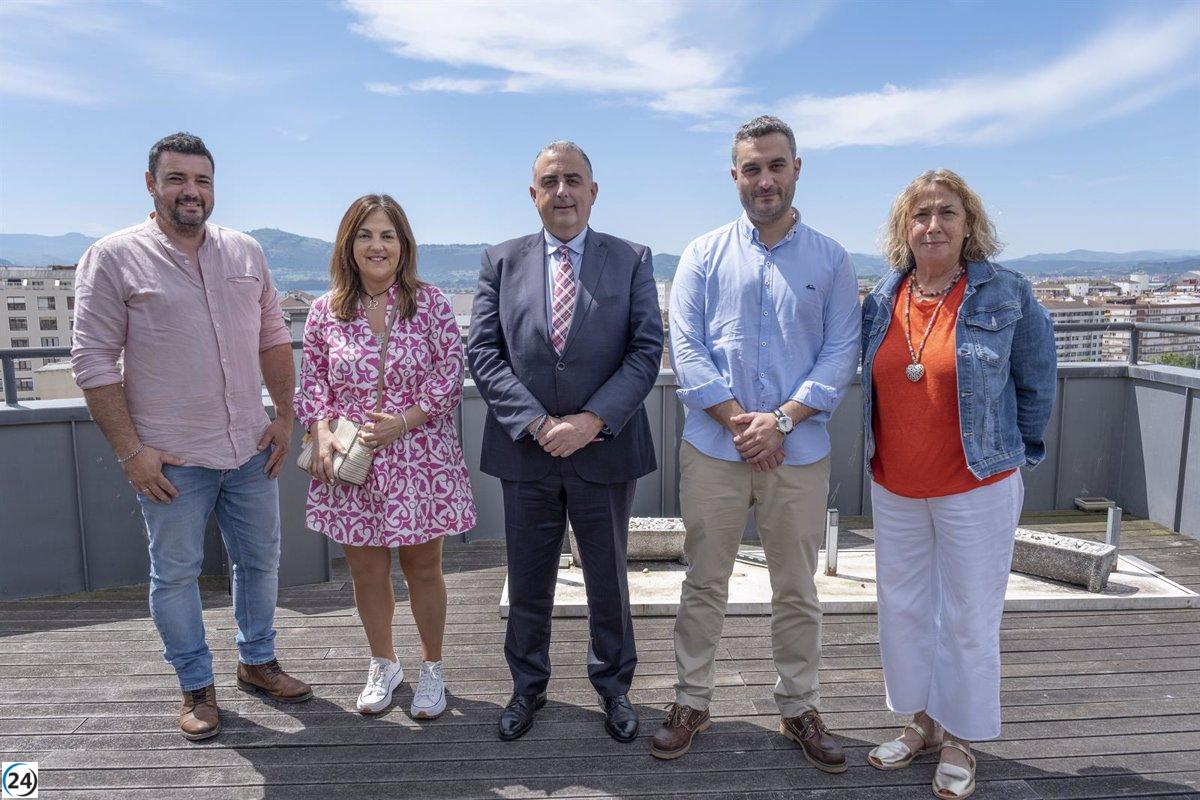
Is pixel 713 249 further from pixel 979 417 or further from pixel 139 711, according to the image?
pixel 139 711

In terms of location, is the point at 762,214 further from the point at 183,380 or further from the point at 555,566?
the point at 183,380

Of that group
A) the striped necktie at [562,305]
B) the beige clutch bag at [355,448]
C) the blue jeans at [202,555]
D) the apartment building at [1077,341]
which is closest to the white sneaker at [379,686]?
the blue jeans at [202,555]

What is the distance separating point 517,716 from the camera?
8.86 feet

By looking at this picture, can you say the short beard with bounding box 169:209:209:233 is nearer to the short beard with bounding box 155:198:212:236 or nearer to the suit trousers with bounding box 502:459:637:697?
the short beard with bounding box 155:198:212:236

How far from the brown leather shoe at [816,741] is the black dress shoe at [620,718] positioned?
507mm

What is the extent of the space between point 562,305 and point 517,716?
139 cm

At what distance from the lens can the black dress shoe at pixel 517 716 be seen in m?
2.67

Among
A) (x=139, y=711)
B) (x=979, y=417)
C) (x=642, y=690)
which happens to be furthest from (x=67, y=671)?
(x=979, y=417)

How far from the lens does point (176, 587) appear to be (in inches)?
108

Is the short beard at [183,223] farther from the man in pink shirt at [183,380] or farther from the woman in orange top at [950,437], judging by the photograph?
the woman in orange top at [950,437]

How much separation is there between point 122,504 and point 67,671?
4.08ft


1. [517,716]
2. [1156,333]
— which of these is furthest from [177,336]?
[1156,333]

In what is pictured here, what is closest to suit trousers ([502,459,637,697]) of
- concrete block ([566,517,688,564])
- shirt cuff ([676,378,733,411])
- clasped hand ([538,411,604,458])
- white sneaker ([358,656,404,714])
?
clasped hand ([538,411,604,458])

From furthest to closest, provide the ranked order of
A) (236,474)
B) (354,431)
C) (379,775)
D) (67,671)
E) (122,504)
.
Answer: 1. (122,504)
2. (67,671)
3. (236,474)
4. (354,431)
5. (379,775)
